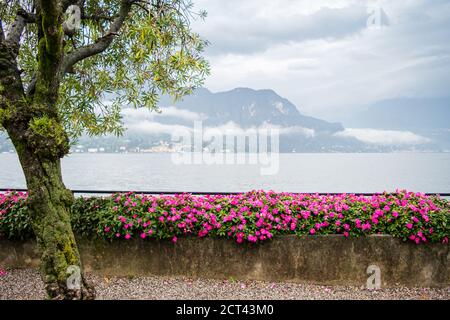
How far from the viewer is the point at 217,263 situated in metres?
5.85

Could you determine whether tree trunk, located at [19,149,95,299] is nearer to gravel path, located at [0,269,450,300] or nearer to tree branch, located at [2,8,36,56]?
gravel path, located at [0,269,450,300]

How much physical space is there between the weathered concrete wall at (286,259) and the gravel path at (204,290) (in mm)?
121

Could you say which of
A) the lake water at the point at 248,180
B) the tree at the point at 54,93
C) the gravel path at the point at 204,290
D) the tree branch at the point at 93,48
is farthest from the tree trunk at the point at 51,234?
the lake water at the point at 248,180

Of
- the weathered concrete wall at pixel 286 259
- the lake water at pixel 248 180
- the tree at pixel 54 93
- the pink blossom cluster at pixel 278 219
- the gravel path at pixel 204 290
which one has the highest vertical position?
the tree at pixel 54 93

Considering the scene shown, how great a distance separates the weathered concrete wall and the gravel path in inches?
4.7

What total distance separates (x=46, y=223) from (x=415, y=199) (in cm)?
572

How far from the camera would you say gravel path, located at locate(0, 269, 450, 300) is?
5.34 meters

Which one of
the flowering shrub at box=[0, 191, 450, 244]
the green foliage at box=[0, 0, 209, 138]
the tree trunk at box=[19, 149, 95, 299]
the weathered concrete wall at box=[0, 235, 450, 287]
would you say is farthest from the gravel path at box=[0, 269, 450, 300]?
the green foliage at box=[0, 0, 209, 138]

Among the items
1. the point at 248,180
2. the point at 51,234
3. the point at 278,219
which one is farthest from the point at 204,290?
the point at 248,180

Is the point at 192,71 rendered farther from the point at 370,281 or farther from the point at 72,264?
the point at 370,281

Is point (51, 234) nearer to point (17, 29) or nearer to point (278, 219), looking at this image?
point (17, 29)

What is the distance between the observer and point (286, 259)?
576 cm

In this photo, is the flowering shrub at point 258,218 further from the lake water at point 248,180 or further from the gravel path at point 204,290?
the lake water at point 248,180

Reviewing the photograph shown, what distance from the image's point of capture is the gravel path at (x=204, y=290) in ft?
17.5
